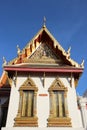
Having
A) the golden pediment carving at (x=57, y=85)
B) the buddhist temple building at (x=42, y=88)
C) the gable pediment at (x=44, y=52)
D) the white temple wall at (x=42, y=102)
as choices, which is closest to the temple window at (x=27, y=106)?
the buddhist temple building at (x=42, y=88)

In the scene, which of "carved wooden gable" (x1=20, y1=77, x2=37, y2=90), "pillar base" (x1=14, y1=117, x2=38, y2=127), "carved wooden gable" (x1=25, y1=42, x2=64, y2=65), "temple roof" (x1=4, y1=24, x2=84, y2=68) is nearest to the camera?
"pillar base" (x1=14, y1=117, x2=38, y2=127)

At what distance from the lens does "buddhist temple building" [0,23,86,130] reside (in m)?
9.84

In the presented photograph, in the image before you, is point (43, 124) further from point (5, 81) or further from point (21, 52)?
point (5, 81)

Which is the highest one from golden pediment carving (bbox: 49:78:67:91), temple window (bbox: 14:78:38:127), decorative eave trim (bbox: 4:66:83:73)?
decorative eave trim (bbox: 4:66:83:73)

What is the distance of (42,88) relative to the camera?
10.9m

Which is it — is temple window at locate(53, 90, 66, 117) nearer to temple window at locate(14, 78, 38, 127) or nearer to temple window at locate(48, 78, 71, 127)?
temple window at locate(48, 78, 71, 127)

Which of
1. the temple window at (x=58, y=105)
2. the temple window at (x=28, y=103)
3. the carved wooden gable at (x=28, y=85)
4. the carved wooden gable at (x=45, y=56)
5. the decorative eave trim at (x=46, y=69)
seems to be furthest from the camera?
the carved wooden gable at (x=45, y=56)

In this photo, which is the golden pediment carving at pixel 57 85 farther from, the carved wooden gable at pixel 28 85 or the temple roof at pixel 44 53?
the temple roof at pixel 44 53

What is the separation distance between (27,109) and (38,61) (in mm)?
3040

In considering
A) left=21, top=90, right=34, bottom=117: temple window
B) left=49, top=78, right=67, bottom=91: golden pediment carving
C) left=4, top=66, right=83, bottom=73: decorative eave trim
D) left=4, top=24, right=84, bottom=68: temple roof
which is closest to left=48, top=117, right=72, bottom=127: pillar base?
left=21, top=90, right=34, bottom=117: temple window

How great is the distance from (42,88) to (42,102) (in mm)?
777

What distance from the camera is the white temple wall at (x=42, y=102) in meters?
9.86

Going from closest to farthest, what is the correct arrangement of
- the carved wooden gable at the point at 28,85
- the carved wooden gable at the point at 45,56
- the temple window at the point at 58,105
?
the temple window at the point at 58,105 → the carved wooden gable at the point at 28,85 → the carved wooden gable at the point at 45,56

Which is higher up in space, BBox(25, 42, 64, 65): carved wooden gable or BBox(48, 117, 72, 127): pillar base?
BBox(25, 42, 64, 65): carved wooden gable
